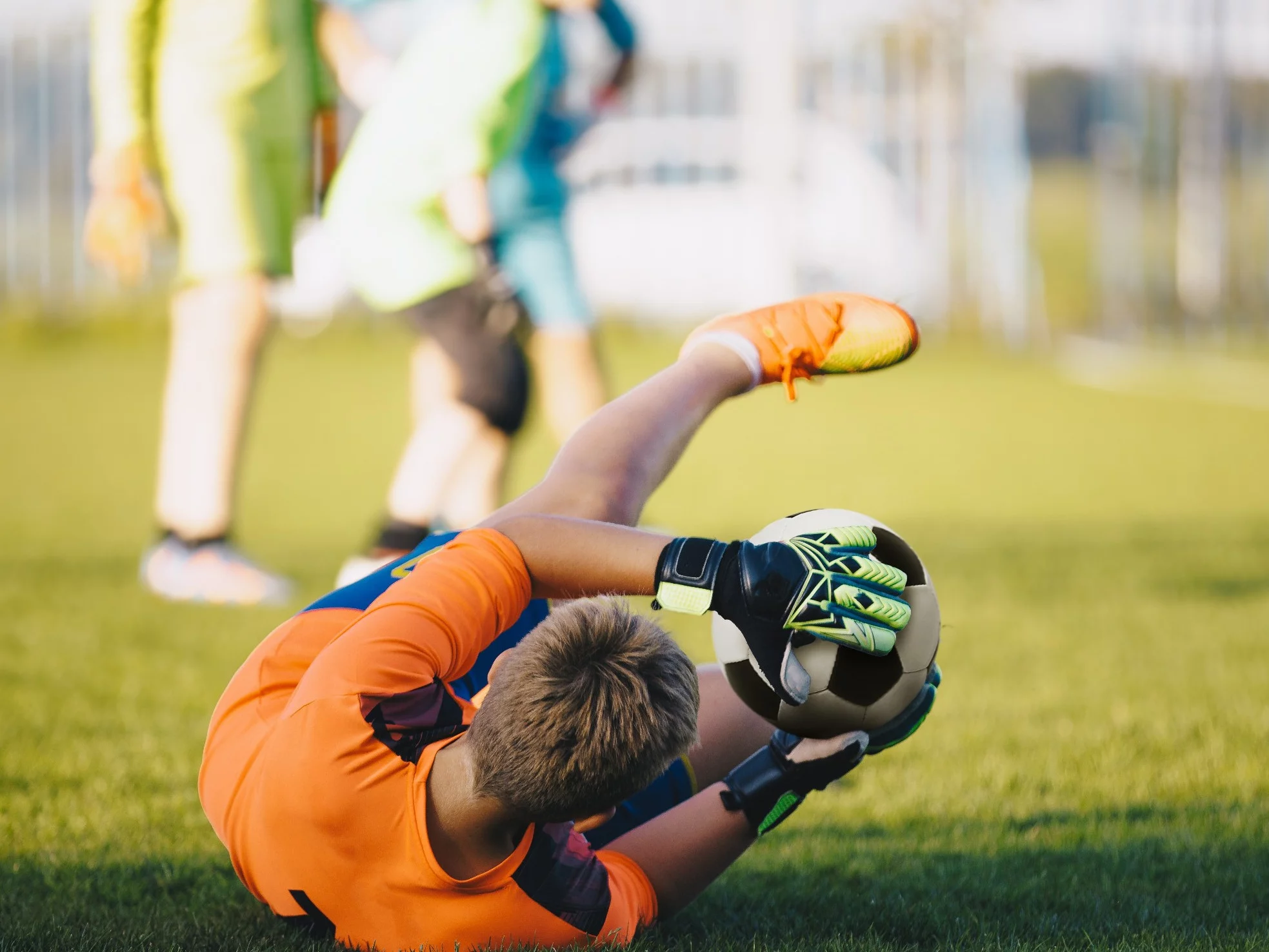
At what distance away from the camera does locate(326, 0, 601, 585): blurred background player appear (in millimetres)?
4375

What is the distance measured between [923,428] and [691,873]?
8342mm

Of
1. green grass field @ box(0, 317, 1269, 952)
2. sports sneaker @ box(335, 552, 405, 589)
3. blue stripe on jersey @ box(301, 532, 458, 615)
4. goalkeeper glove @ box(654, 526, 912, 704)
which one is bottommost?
green grass field @ box(0, 317, 1269, 952)

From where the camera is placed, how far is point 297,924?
6.93 ft

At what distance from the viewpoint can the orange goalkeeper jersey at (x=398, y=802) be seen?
1.88 m

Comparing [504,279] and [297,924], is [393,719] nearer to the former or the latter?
[297,924]

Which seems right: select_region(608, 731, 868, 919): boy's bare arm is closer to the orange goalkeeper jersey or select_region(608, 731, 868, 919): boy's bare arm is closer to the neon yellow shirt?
the orange goalkeeper jersey

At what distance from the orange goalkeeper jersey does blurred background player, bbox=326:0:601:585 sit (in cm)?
228

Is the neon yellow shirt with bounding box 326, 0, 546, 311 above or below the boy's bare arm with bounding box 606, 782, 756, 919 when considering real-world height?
above

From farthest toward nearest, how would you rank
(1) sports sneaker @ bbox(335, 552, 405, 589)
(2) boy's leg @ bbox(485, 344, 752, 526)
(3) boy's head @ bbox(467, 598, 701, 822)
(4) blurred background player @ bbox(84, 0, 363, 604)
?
1. (4) blurred background player @ bbox(84, 0, 363, 604)
2. (1) sports sneaker @ bbox(335, 552, 405, 589)
3. (2) boy's leg @ bbox(485, 344, 752, 526)
4. (3) boy's head @ bbox(467, 598, 701, 822)

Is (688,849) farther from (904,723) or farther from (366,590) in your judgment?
(366,590)

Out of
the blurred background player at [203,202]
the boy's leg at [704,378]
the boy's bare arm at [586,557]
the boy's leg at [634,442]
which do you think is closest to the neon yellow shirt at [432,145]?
the blurred background player at [203,202]

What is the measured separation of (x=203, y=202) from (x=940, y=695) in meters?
2.90

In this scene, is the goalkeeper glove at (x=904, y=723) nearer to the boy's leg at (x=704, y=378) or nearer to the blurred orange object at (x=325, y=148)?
the boy's leg at (x=704, y=378)

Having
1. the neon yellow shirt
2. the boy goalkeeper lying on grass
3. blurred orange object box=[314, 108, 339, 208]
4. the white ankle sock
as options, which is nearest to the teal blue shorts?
the neon yellow shirt
